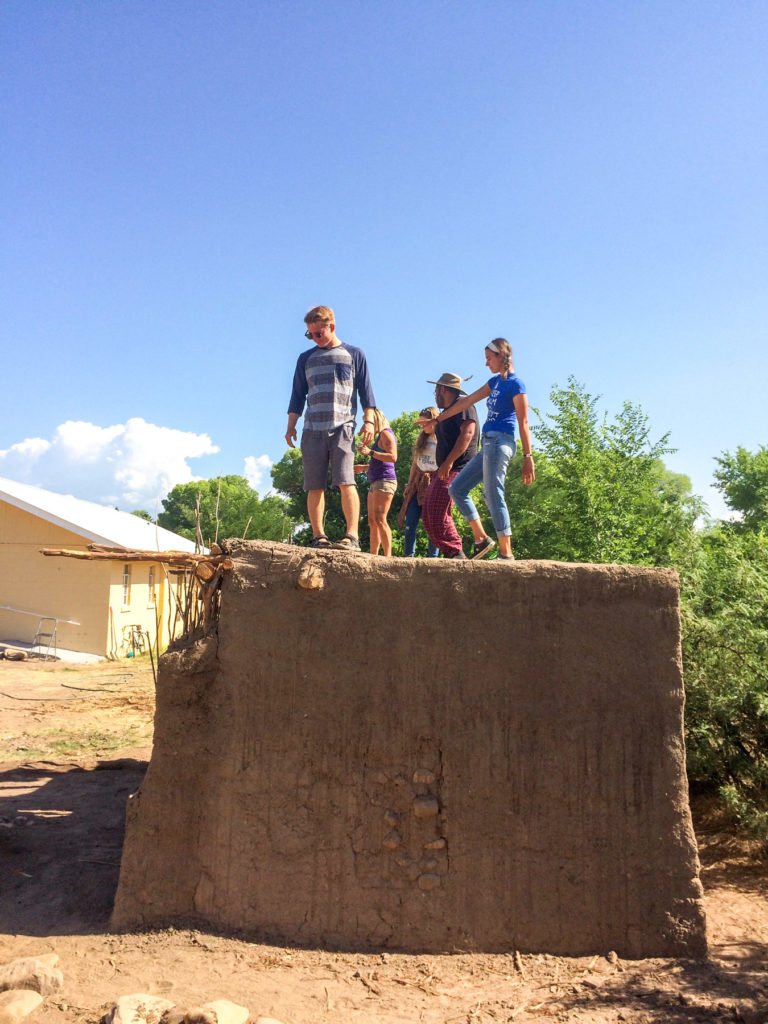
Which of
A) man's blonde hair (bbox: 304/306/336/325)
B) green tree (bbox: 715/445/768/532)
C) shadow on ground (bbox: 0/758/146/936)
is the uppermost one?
green tree (bbox: 715/445/768/532)

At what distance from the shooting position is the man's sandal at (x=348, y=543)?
14.7ft

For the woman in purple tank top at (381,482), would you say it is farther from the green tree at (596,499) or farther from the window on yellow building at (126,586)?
the window on yellow building at (126,586)

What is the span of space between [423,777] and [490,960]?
90 centimetres

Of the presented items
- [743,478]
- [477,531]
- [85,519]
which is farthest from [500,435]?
[743,478]

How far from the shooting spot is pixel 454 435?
5.48m

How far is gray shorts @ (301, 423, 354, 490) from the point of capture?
4.86 metres

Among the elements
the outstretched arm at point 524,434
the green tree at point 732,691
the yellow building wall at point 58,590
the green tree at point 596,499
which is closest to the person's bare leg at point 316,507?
the outstretched arm at point 524,434

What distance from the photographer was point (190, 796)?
3.88 m

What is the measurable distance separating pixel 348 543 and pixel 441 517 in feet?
3.81

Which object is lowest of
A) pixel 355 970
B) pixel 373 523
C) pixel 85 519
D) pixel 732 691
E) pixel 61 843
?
pixel 355 970

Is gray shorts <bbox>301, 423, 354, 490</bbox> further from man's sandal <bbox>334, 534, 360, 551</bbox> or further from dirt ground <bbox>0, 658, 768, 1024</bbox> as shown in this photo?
dirt ground <bbox>0, 658, 768, 1024</bbox>

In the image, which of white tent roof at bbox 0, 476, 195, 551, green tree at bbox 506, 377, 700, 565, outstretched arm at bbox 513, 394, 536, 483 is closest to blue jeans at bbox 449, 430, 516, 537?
outstretched arm at bbox 513, 394, 536, 483

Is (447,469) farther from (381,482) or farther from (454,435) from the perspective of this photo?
(381,482)

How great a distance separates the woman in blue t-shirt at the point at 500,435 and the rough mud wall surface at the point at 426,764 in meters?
0.99
